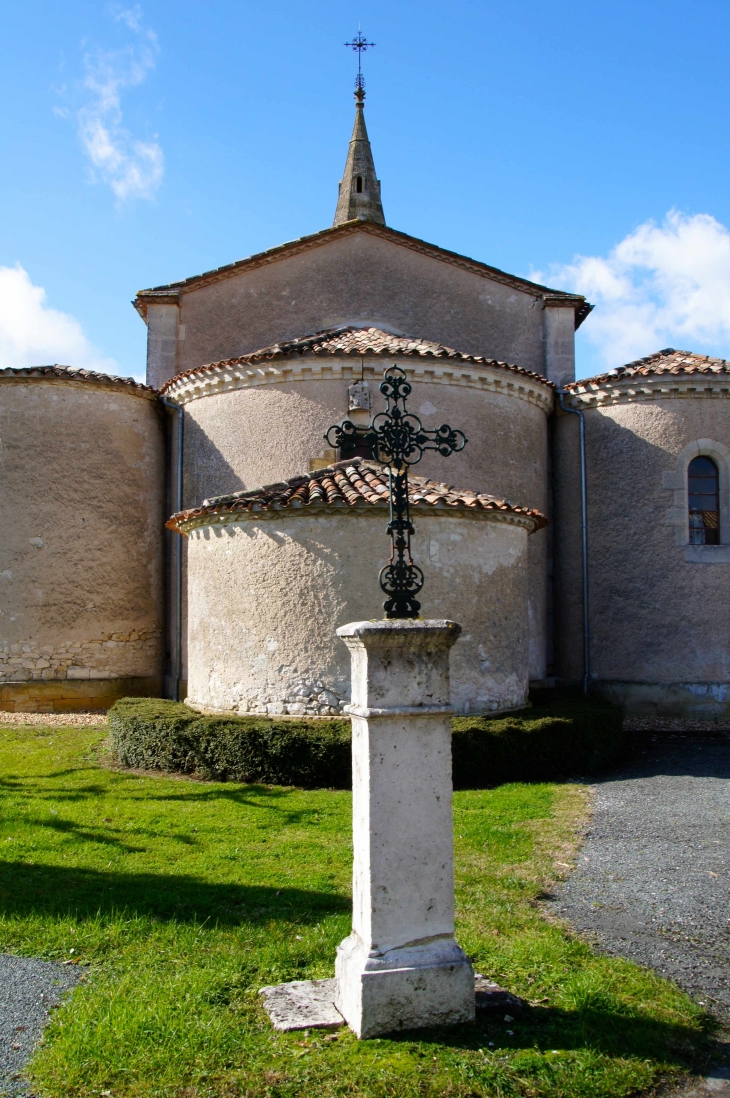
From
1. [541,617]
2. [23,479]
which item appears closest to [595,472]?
[541,617]

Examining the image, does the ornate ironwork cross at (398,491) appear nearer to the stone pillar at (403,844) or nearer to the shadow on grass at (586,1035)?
the stone pillar at (403,844)

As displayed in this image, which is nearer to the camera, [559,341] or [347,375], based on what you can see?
[347,375]

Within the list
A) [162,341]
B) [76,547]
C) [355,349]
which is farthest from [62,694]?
[355,349]

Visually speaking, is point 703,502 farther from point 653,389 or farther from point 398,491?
point 398,491

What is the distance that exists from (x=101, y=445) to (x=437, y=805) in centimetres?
1382

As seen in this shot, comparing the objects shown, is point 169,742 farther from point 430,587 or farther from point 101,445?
point 101,445

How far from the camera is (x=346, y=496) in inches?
432

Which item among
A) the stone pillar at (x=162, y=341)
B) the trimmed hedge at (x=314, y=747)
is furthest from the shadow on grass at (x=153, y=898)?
the stone pillar at (x=162, y=341)

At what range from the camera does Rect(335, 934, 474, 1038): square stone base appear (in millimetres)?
4160

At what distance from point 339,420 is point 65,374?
228 inches

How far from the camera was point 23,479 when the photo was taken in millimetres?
16125

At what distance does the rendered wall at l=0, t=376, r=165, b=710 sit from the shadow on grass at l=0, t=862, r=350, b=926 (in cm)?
961

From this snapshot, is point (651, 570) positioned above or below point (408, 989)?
above

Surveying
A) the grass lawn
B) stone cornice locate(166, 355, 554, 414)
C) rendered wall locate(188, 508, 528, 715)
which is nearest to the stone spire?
stone cornice locate(166, 355, 554, 414)
